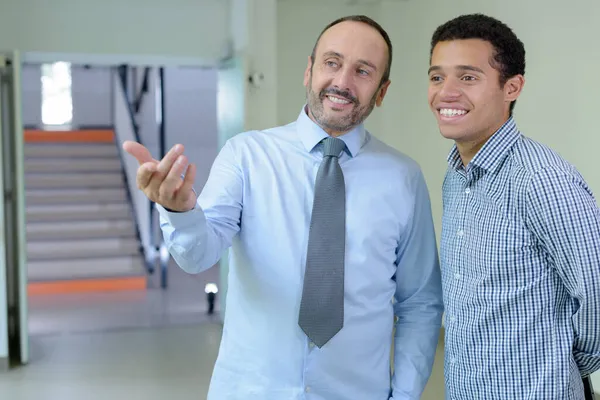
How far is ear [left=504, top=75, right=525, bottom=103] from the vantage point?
1570mm

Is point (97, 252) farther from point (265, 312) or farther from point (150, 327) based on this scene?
point (265, 312)

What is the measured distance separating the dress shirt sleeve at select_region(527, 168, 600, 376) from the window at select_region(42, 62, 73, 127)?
1103 centimetres

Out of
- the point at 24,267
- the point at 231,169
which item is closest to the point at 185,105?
the point at 24,267

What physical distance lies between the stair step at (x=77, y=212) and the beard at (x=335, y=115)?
266 inches

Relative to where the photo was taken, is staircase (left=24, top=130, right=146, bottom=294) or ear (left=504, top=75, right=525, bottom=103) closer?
ear (left=504, top=75, right=525, bottom=103)

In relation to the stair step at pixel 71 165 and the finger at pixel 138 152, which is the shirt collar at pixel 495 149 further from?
the stair step at pixel 71 165

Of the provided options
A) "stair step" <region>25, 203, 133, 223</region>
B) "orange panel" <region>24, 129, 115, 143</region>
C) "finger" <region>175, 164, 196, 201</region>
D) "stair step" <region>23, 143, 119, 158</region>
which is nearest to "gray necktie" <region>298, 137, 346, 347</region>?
"finger" <region>175, 164, 196, 201</region>

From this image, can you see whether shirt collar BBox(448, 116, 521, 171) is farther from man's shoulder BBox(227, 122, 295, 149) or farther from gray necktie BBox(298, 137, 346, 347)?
man's shoulder BBox(227, 122, 295, 149)

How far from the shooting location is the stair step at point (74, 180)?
8227mm

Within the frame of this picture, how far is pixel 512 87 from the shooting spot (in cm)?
158

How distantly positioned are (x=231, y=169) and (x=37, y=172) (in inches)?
294

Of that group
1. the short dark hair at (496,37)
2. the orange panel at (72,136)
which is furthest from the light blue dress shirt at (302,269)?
the orange panel at (72,136)

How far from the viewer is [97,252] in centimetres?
764

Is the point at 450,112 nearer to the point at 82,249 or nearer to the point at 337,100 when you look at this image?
the point at 337,100
